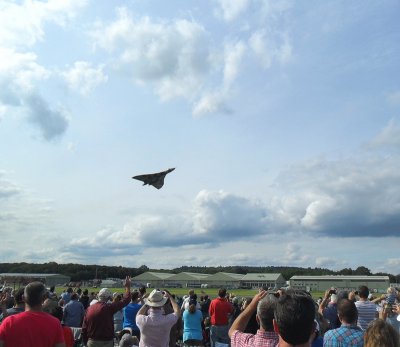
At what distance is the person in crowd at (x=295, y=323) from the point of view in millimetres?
3029

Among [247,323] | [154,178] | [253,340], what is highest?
[154,178]

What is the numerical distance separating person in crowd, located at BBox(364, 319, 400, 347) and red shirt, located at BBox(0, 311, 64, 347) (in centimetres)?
314

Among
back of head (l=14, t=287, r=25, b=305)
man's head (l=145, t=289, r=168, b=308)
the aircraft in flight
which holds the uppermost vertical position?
the aircraft in flight

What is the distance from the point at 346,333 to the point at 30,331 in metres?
3.35

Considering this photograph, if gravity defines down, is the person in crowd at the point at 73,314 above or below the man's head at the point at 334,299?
below

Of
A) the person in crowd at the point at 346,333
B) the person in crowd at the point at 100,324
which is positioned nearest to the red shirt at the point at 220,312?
the person in crowd at the point at 100,324

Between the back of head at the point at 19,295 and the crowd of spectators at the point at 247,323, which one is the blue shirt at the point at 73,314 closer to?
the crowd of spectators at the point at 247,323

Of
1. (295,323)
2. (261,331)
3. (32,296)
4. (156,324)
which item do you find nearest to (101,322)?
(156,324)

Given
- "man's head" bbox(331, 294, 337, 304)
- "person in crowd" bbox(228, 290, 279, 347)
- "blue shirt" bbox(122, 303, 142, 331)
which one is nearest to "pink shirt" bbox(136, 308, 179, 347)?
"person in crowd" bbox(228, 290, 279, 347)

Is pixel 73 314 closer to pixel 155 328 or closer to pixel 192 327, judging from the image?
pixel 192 327

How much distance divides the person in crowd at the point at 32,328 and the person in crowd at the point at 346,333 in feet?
9.50

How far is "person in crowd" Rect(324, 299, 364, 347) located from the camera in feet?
16.8

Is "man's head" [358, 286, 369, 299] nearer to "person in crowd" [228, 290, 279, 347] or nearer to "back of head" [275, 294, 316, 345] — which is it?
"person in crowd" [228, 290, 279, 347]

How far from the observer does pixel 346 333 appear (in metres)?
5.22
